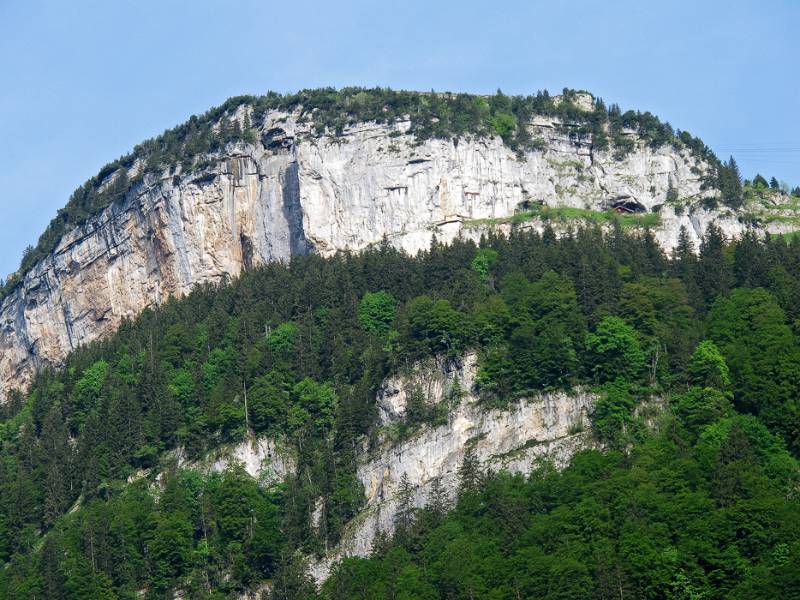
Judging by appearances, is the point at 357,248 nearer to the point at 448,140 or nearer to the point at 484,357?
the point at 448,140

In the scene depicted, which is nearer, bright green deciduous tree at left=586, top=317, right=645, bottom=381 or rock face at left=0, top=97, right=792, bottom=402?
bright green deciduous tree at left=586, top=317, right=645, bottom=381

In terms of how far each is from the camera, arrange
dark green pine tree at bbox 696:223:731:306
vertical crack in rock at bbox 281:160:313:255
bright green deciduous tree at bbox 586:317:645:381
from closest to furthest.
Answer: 1. bright green deciduous tree at bbox 586:317:645:381
2. dark green pine tree at bbox 696:223:731:306
3. vertical crack in rock at bbox 281:160:313:255

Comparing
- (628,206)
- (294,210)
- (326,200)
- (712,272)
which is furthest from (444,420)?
(628,206)

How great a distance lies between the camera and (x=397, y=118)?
130875 mm

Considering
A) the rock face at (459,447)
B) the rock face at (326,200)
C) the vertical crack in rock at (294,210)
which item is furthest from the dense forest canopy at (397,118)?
the rock face at (459,447)

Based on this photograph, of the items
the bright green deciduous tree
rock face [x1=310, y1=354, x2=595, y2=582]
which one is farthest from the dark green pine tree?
rock face [x1=310, y1=354, x2=595, y2=582]

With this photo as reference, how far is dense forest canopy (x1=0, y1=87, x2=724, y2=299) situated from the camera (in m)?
131

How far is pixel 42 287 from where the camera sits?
143125mm

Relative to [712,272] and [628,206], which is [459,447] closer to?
[712,272]

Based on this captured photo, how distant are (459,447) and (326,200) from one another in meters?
42.3

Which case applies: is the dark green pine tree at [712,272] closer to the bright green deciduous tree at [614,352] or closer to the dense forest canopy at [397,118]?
the bright green deciduous tree at [614,352]

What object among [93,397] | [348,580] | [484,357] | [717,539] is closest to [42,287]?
[93,397]

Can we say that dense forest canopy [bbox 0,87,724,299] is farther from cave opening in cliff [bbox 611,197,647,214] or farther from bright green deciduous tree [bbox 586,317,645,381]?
bright green deciduous tree [bbox 586,317,645,381]

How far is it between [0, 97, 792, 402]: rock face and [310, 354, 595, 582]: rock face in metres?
35.5
